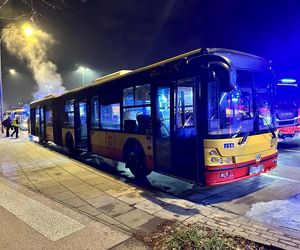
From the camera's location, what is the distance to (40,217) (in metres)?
4.80

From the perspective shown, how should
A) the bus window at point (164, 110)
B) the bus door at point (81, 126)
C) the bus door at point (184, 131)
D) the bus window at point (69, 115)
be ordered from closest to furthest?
1. the bus door at point (184, 131)
2. the bus window at point (164, 110)
3. the bus door at point (81, 126)
4. the bus window at point (69, 115)

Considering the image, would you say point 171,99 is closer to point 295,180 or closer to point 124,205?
point 124,205

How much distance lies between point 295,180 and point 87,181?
5307 millimetres

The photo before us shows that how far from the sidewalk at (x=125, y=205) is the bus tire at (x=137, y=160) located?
617 millimetres

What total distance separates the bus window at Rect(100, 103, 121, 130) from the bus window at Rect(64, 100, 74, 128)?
10.3 feet

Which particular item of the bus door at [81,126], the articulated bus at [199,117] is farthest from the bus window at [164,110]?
the bus door at [81,126]

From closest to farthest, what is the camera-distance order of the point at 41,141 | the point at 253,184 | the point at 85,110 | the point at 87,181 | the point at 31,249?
the point at 31,249, the point at 253,184, the point at 87,181, the point at 85,110, the point at 41,141

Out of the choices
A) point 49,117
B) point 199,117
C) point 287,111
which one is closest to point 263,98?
point 199,117

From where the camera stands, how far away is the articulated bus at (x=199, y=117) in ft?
18.1

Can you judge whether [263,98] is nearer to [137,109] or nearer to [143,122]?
[143,122]

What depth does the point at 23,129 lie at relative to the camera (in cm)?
3688

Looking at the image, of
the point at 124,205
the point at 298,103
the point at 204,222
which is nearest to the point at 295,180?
the point at 204,222

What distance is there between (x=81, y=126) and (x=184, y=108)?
636 centimetres

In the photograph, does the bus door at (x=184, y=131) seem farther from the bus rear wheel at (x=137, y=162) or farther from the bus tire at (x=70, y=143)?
the bus tire at (x=70, y=143)
